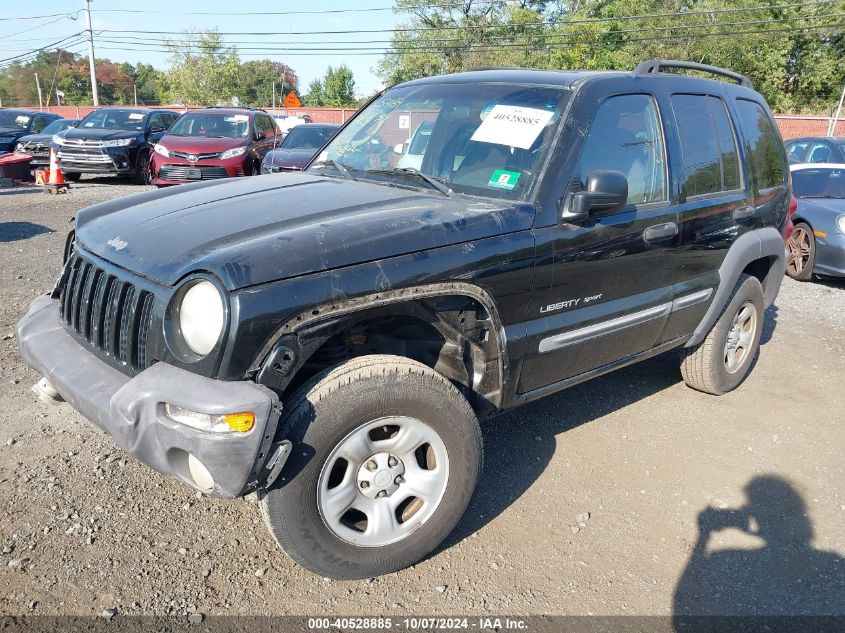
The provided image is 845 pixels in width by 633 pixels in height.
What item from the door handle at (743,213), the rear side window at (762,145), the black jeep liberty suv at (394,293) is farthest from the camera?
the rear side window at (762,145)

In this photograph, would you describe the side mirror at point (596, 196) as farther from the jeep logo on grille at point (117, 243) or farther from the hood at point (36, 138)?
the hood at point (36, 138)

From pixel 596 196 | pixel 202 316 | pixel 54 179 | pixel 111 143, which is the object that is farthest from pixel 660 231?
pixel 111 143

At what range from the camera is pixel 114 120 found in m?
14.9

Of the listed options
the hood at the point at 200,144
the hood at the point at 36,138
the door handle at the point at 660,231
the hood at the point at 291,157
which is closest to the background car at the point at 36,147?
the hood at the point at 36,138

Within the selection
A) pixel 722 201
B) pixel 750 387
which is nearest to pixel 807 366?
pixel 750 387

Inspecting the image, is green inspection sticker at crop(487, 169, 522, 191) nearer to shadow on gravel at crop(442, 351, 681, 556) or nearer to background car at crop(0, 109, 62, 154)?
shadow on gravel at crop(442, 351, 681, 556)

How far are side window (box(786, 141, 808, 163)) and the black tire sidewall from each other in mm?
8774

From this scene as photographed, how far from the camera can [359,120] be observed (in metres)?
4.17

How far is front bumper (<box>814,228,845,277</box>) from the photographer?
7.85m

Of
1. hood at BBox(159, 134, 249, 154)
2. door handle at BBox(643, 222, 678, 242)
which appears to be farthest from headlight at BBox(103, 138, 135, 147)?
door handle at BBox(643, 222, 678, 242)

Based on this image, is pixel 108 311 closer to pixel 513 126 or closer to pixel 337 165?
pixel 337 165

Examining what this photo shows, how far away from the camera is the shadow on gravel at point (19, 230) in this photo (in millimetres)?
8373

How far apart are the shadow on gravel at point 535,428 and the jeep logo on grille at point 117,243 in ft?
6.07

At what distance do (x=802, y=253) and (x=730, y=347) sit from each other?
15.1ft
